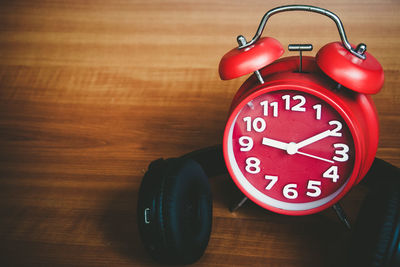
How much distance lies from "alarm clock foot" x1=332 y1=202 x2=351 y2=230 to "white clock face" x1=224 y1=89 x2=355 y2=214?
2.3 inches

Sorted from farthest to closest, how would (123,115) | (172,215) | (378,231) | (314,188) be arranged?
(123,115) → (314,188) → (172,215) → (378,231)

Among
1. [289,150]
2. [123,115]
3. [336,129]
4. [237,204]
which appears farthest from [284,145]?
[123,115]

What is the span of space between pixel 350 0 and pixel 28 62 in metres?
1.36

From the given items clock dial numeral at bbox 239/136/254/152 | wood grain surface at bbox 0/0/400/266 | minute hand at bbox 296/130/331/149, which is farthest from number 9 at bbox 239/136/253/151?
wood grain surface at bbox 0/0/400/266

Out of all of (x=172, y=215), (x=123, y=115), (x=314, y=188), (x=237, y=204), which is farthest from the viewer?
(x=123, y=115)

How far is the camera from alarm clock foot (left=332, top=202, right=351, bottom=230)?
98 cm

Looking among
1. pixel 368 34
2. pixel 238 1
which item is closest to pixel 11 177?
pixel 238 1

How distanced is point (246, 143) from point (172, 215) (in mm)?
246

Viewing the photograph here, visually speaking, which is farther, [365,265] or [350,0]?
[350,0]

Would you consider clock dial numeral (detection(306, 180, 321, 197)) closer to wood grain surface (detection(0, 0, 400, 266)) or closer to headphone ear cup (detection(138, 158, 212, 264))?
wood grain surface (detection(0, 0, 400, 266))

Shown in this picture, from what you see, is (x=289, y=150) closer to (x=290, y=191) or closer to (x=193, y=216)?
(x=290, y=191)

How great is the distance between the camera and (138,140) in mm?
1315

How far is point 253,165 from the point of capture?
3.15 ft

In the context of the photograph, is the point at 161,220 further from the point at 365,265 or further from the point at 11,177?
the point at 11,177
